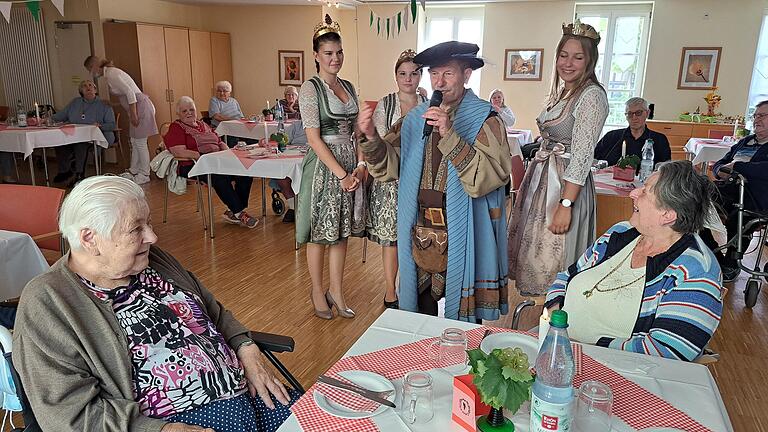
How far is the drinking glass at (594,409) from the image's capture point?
1153 mm

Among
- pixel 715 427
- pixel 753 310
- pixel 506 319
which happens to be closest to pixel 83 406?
pixel 715 427

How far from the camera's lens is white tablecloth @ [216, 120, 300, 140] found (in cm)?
695

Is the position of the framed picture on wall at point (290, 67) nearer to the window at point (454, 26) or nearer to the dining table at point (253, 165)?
the window at point (454, 26)

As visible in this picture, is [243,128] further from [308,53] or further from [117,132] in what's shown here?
[308,53]

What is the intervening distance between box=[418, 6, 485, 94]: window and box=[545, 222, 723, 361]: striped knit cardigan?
304 inches

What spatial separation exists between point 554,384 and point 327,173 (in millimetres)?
2163

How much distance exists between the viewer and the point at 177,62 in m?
8.77

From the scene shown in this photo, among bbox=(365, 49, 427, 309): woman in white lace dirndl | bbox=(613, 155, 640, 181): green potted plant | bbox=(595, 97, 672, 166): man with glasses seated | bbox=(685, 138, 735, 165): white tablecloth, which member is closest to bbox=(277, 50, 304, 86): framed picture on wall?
bbox=(685, 138, 735, 165): white tablecloth

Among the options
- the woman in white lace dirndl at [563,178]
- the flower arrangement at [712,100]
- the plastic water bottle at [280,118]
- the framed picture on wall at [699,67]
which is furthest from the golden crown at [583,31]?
the framed picture on wall at [699,67]

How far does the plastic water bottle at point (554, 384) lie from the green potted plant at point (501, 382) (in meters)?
0.03

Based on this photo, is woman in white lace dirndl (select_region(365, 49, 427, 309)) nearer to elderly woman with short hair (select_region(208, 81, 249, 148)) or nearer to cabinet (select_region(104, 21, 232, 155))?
elderly woman with short hair (select_region(208, 81, 249, 148))

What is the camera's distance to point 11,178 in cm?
717

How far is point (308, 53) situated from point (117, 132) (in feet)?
11.1

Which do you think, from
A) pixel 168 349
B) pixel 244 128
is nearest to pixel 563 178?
pixel 168 349
